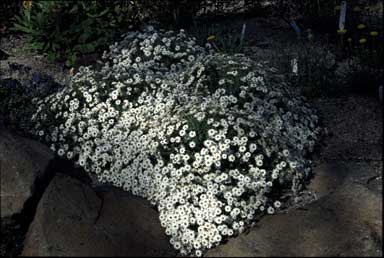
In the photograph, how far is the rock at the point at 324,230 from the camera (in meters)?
4.80

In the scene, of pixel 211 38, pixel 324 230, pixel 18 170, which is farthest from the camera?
pixel 211 38

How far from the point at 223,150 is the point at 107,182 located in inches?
47.6

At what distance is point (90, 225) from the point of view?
5008 mm

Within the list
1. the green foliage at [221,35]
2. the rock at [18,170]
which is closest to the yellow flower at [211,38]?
the green foliage at [221,35]

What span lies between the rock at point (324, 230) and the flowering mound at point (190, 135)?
168mm

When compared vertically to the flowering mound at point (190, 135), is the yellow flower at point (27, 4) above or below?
above

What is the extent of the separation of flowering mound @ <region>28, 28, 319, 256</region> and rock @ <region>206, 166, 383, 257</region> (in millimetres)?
168

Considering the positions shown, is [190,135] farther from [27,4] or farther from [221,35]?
[27,4]

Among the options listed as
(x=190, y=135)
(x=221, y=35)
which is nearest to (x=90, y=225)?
(x=190, y=135)

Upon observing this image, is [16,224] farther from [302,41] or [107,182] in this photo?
[302,41]

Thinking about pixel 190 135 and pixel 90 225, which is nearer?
pixel 90 225

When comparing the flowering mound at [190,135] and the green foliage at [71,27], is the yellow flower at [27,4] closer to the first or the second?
the green foliage at [71,27]

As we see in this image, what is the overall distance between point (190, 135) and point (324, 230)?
1439 mm

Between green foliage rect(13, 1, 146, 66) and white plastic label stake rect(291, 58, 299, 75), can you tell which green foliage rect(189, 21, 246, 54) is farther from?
green foliage rect(13, 1, 146, 66)
